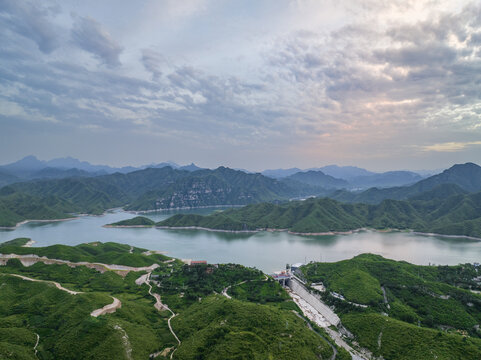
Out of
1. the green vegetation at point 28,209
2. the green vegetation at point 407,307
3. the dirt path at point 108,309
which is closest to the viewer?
the green vegetation at point 407,307

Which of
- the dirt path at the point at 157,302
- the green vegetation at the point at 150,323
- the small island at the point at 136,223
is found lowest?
the small island at the point at 136,223

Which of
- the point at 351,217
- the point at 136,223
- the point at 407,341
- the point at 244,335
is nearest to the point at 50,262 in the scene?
the point at 244,335

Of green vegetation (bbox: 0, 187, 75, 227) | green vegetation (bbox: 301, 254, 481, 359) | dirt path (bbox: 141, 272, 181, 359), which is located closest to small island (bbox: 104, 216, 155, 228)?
green vegetation (bbox: 0, 187, 75, 227)

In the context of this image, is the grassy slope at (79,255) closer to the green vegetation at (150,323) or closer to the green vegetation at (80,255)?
the green vegetation at (80,255)

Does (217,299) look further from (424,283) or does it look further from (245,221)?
(245,221)

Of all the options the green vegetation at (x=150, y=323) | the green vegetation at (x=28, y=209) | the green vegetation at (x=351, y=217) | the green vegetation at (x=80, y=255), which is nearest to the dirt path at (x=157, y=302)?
the green vegetation at (x=150, y=323)

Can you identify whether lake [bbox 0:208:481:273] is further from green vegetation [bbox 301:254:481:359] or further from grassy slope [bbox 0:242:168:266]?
green vegetation [bbox 301:254:481:359]
